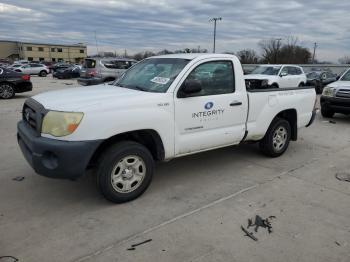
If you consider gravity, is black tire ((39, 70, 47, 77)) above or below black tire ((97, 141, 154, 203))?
below

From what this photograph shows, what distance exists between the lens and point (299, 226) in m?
3.56

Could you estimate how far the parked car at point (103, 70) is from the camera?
16.9 meters

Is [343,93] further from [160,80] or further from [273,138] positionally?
[160,80]

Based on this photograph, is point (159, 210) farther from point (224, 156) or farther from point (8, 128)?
point (8, 128)

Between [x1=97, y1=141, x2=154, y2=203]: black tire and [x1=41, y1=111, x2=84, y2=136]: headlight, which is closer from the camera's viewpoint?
[x1=41, y1=111, x2=84, y2=136]: headlight

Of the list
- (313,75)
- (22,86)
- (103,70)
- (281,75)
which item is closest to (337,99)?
(281,75)

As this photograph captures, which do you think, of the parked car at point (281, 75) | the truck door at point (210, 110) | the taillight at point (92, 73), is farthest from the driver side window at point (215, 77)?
the taillight at point (92, 73)

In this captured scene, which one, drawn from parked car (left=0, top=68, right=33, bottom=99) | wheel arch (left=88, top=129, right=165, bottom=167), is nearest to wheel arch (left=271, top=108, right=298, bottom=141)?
wheel arch (left=88, top=129, right=165, bottom=167)

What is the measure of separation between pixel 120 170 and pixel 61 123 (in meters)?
0.87

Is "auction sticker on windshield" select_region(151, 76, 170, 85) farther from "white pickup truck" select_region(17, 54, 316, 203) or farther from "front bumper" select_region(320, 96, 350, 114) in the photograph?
"front bumper" select_region(320, 96, 350, 114)

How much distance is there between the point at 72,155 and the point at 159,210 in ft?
3.88

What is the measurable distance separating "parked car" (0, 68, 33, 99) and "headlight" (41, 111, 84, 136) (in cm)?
1177

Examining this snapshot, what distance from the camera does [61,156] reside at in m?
3.55

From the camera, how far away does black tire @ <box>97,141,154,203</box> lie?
149 inches
